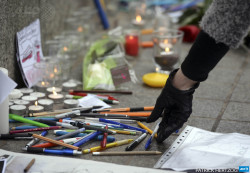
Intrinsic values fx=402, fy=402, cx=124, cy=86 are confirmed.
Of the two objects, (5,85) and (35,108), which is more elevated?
(5,85)

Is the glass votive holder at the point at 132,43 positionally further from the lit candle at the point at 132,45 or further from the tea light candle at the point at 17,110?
the tea light candle at the point at 17,110

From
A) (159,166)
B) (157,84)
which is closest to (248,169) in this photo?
(159,166)

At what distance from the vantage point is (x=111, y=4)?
137 inches

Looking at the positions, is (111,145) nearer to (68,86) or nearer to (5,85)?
(5,85)

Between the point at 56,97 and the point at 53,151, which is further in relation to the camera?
the point at 56,97

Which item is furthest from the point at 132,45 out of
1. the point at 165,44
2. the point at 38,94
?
the point at 38,94

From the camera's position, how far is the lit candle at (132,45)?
2438 millimetres

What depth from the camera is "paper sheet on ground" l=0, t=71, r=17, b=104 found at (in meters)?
1.28

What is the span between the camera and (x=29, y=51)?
1882 mm

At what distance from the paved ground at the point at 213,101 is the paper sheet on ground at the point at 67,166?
0.19ft

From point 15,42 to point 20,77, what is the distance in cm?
17

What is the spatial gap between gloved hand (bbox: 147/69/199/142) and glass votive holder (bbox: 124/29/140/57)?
1150 mm

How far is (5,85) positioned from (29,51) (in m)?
0.63

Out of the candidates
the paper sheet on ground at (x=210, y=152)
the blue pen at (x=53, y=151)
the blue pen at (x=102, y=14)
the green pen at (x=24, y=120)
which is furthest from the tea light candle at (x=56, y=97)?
the blue pen at (x=102, y=14)
